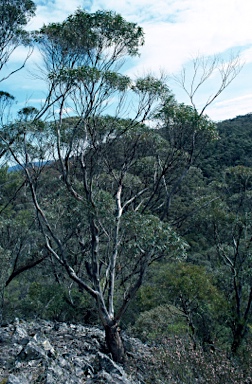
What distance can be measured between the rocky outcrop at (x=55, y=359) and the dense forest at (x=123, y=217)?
0.62 m

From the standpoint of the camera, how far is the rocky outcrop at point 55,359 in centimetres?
455

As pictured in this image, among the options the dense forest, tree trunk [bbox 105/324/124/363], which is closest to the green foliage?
the dense forest

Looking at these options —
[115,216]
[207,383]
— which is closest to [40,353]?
[207,383]

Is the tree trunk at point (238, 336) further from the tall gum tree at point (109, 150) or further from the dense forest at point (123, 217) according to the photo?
the tall gum tree at point (109, 150)

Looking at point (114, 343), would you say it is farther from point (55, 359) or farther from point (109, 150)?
point (109, 150)

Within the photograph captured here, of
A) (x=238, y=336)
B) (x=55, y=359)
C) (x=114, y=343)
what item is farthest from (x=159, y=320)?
(x=55, y=359)

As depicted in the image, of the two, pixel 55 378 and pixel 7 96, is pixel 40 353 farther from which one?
pixel 7 96

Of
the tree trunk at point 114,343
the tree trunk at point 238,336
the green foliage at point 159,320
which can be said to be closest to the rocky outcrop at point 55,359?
the tree trunk at point 114,343

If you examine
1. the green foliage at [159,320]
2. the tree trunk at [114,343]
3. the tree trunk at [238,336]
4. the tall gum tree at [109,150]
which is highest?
the tall gum tree at [109,150]

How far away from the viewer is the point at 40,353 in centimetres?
508

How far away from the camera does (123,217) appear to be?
6.66 m

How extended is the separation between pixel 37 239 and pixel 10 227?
1.01 meters

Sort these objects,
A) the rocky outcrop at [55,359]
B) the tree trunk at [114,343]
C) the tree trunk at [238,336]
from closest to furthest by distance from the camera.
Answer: the rocky outcrop at [55,359]
the tree trunk at [114,343]
the tree trunk at [238,336]

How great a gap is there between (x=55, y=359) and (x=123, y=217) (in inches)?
105
